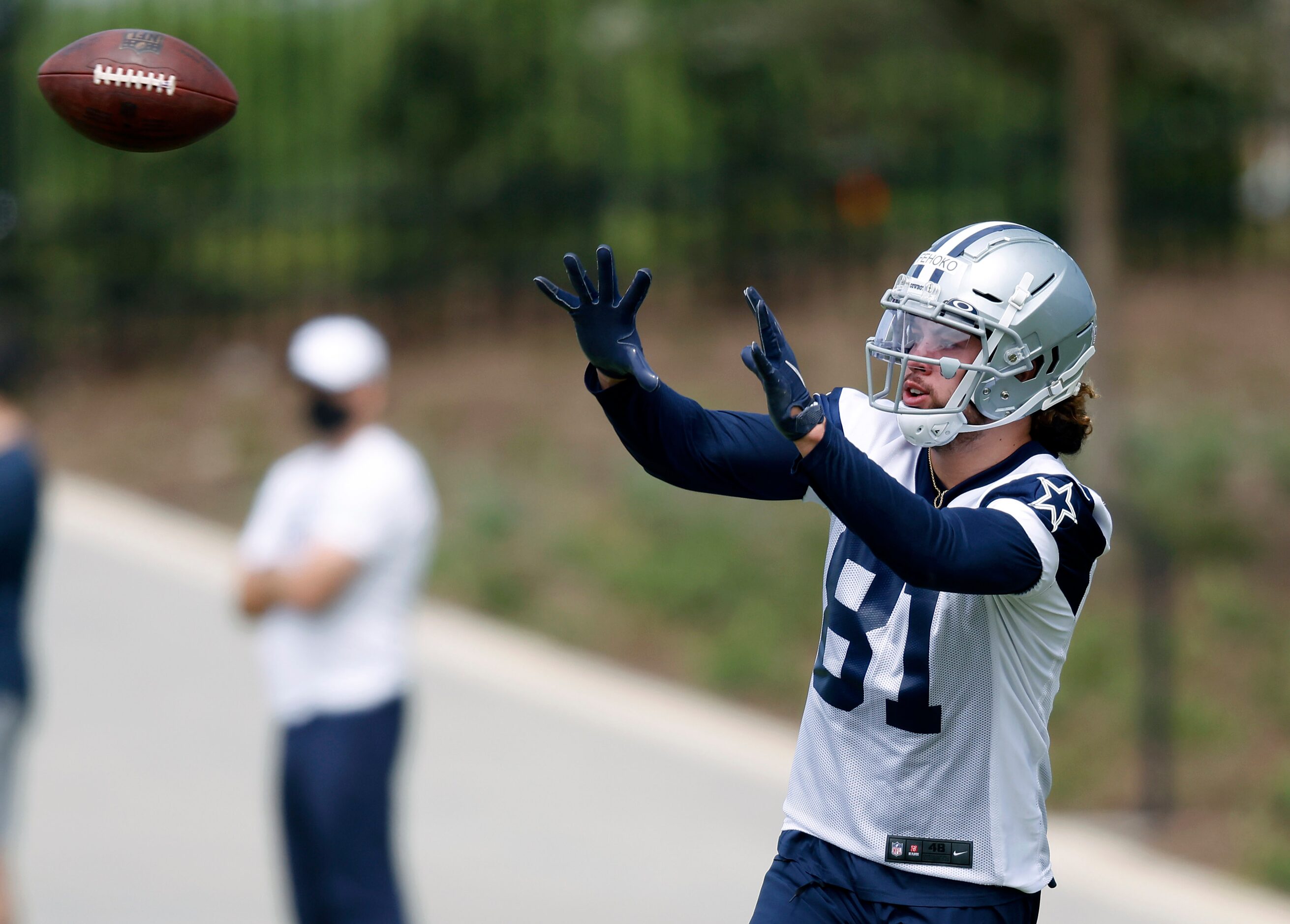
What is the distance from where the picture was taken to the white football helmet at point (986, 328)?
2.64 metres

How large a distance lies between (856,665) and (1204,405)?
9.38 metres

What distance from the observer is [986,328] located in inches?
104

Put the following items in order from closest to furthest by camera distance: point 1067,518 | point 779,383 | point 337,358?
point 779,383, point 1067,518, point 337,358

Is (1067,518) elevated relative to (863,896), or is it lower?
elevated

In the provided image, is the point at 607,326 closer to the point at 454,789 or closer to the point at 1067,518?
the point at 1067,518

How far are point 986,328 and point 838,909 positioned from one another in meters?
1.08

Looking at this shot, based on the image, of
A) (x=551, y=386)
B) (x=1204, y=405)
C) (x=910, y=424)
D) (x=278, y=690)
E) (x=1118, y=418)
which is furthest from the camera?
(x=551, y=386)

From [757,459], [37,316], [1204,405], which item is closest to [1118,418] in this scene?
[1204,405]

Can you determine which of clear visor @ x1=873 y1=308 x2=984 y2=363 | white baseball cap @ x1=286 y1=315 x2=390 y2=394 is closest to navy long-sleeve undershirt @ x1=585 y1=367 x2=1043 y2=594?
clear visor @ x1=873 y1=308 x2=984 y2=363

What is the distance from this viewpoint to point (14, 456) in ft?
15.6

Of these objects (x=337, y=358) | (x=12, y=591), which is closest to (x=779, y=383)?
(x=337, y=358)

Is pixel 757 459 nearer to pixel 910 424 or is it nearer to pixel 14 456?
pixel 910 424

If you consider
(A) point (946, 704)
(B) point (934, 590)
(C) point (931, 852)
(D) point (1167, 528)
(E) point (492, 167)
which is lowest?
(C) point (931, 852)

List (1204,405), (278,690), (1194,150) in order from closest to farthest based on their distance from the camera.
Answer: (278,690) → (1204,405) → (1194,150)
